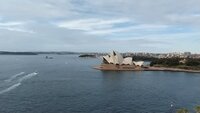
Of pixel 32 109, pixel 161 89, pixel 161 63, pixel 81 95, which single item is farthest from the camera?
pixel 161 63

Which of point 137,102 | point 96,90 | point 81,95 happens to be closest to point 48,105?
point 81,95

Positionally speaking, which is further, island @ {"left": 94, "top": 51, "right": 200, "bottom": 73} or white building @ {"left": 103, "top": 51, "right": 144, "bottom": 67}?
white building @ {"left": 103, "top": 51, "right": 144, "bottom": 67}

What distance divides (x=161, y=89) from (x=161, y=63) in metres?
55.4

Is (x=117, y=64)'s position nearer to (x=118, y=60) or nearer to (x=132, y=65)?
(x=118, y=60)

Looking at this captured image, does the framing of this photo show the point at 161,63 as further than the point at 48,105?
Yes

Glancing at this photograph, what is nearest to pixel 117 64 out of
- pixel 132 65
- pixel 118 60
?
pixel 118 60

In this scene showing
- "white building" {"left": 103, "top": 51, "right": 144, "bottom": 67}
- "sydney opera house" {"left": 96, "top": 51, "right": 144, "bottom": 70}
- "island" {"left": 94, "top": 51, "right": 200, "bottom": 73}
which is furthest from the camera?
"white building" {"left": 103, "top": 51, "right": 144, "bottom": 67}

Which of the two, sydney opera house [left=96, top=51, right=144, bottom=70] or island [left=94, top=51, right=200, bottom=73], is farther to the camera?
sydney opera house [left=96, top=51, right=144, bottom=70]

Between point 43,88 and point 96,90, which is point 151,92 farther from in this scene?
point 43,88

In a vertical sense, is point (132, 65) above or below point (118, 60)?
below

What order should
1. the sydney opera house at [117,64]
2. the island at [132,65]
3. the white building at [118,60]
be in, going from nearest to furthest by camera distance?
1. the island at [132,65]
2. the sydney opera house at [117,64]
3. the white building at [118,60]

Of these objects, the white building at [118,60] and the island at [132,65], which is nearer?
the island at [132,65]

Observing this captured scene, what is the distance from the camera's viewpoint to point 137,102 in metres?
37.0

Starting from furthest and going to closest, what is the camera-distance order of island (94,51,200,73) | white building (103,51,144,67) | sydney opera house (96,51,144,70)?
white building (103,51,144,67) → sydney opera house (96,51,144,70) → island (94,51,200,73)
